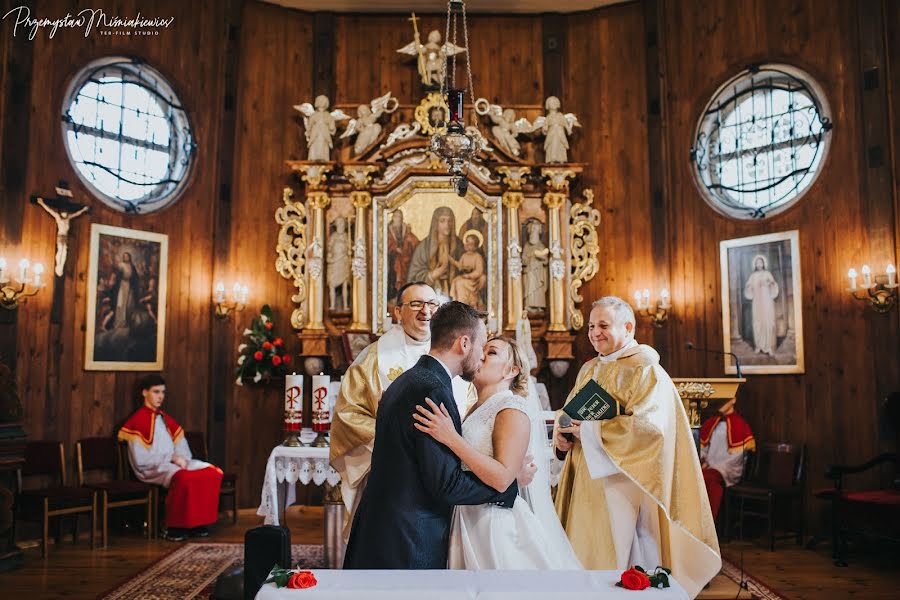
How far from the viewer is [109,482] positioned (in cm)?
804

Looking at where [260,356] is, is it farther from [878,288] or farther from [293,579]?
[293,579]

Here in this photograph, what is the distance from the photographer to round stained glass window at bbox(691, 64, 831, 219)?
29.0ft

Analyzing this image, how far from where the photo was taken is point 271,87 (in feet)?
33.7

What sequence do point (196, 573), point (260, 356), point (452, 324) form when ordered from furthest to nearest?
point (260, 356) → point (196, 573) → point (452, 324)

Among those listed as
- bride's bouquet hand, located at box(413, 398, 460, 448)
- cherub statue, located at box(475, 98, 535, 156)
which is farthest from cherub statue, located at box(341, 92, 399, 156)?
bride's bouquet hand, located at box(413, 398, 460, 448)

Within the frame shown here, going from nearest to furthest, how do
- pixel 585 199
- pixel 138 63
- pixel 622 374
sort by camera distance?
1. pixel 622 374
2. pixel 138 63
3. pixel 585 199

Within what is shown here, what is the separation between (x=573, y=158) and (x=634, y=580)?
846cm

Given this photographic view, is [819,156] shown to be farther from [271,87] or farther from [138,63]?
[138,63]

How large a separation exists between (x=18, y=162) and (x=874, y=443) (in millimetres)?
8748

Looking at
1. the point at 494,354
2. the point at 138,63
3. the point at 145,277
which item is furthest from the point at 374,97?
the point at 494,354

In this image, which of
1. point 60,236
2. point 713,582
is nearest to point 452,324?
point 713,582

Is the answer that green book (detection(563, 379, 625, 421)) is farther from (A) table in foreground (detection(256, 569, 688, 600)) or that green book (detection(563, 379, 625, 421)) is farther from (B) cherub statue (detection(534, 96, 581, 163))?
(B) cherub statue (detection(534, 96, 581, 163))

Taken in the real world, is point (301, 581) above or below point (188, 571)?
above

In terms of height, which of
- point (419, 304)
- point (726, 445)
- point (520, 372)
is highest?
point (419, 304)
